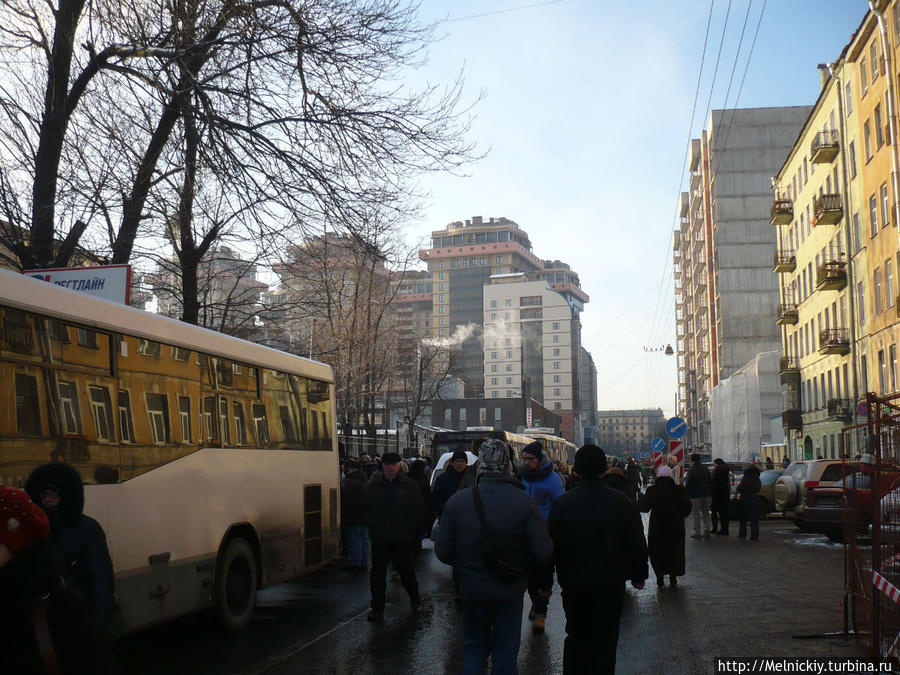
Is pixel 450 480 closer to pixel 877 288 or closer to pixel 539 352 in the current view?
pixel 877 288

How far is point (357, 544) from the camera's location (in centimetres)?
1579

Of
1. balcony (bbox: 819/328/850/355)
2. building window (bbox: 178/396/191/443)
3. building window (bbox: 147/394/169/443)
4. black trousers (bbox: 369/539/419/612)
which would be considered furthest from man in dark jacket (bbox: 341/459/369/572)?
balcony (bbox: 819/328/850/355)

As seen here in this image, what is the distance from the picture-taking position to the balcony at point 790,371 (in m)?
56.9

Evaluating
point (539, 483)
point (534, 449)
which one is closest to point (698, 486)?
point (539, 483)

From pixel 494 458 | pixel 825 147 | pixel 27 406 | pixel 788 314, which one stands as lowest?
pixel 494 458

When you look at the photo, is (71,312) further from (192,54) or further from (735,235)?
(735,235)

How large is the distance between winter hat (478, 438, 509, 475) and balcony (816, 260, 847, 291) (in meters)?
42.6

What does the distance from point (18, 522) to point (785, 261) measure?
59.9m

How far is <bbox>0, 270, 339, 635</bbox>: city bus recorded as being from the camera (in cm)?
671

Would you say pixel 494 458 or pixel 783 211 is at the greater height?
pixel 783 211

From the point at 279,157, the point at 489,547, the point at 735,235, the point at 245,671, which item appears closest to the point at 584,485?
the point at 489,547

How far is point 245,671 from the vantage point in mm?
7652

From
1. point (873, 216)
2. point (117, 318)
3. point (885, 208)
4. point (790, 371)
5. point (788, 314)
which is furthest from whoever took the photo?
point (788, 314)

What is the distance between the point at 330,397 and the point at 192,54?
495 centimetres
